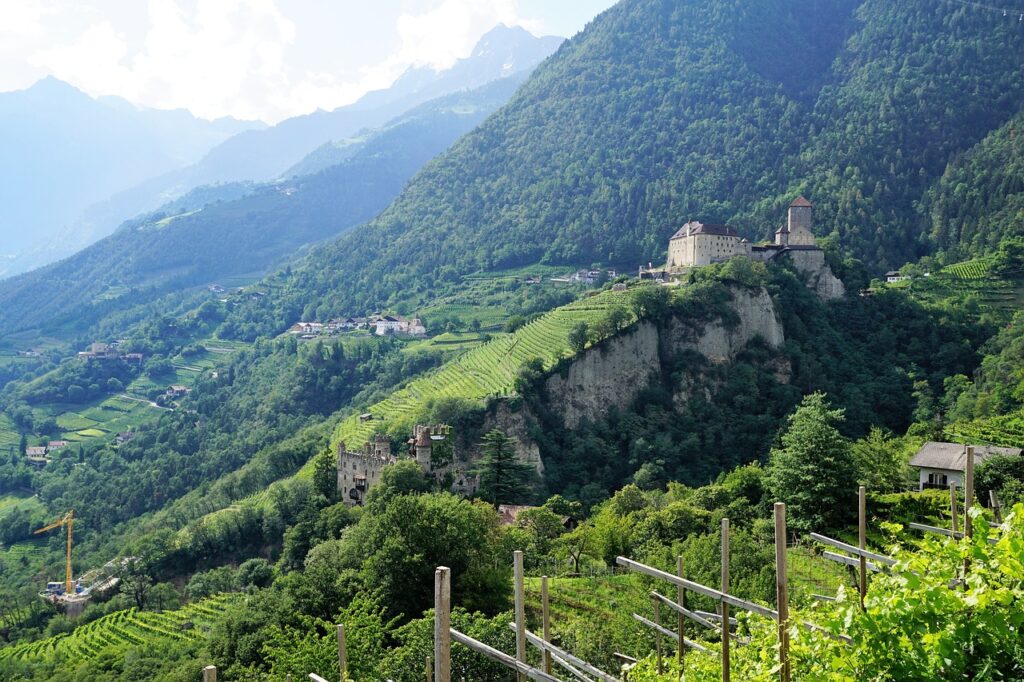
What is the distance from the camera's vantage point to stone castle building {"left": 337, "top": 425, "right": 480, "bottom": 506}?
160 ft

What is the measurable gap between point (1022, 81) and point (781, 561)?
169311 millimetres

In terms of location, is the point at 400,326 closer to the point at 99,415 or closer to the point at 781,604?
the point at 99,415

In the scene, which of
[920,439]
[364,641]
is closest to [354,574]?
[364,641]

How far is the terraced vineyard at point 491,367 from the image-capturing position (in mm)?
59719

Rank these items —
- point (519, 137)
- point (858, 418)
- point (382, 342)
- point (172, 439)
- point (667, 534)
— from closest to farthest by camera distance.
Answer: point (667, 534) < point (858, 418) < point (172, 439) < point (382, 342) < point (519, 137)

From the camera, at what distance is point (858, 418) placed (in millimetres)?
60906

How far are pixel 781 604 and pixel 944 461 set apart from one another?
1273 inches

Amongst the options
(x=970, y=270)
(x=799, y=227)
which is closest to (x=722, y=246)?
(x=799, y=227)

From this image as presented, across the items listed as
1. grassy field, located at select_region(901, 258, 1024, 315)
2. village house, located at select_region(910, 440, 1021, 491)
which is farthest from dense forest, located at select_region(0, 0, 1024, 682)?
village house, located at select_region(910, 440, 1021, 491)

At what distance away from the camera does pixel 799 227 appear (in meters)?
80.9

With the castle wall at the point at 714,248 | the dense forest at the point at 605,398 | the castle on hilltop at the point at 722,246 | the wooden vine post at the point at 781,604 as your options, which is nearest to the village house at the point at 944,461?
the dense forest at the point at 605,398

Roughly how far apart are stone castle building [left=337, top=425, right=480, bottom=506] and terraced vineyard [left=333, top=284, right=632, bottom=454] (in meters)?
4.65

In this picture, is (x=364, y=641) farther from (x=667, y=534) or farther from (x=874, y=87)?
(x=874, y=87)

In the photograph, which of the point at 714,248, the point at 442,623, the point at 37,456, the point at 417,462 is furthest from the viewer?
the point at 37,456
